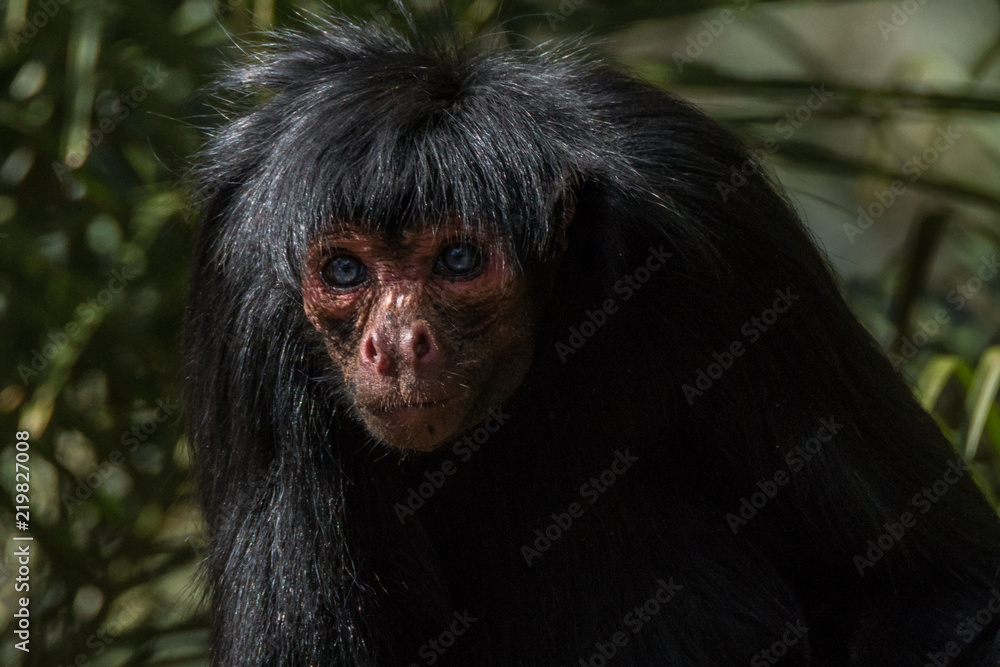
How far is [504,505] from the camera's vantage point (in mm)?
4375

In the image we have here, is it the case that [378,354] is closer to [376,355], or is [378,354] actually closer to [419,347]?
[376,355]

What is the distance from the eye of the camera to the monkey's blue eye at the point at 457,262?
392 centimetres

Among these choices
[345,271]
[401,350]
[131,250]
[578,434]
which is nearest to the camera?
[401,350]

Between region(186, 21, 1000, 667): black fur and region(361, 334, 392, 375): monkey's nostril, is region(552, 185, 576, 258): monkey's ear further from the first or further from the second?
region(361, 334, 392, 375): monkey's nostril

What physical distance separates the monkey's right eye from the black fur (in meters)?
0.14

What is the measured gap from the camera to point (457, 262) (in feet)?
12.9

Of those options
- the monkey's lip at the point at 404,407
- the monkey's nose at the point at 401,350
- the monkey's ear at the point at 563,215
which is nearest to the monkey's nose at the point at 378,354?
the monkey's nose at the point at 401,350

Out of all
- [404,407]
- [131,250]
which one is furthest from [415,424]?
[131,250]

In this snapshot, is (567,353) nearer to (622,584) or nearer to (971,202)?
(622,584)

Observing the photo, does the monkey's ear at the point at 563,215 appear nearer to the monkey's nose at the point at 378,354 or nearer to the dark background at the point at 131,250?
the monkey's nose at the point at 378,354

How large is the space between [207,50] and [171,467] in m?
2.50

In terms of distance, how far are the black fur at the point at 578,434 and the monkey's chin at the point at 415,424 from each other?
1.06ft

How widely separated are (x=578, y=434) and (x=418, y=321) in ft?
2.84

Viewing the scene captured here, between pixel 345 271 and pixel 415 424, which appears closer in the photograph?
pixel 415 424
